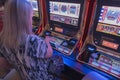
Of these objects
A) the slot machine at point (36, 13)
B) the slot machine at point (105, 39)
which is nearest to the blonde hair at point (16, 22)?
the slot machine at point (105, 39)

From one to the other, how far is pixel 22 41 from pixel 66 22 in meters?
0.69

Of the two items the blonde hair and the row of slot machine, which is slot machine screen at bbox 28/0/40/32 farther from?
the blonde hair

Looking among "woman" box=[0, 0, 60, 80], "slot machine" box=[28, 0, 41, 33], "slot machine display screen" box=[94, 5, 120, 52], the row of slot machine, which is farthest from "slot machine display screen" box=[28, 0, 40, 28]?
"slot machine display screen" box=[94, 5, 120, 52]

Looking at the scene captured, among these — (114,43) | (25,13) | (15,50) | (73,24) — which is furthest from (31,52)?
(114,43)

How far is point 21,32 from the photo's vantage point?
1.16m

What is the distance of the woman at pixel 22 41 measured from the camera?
1123 mm

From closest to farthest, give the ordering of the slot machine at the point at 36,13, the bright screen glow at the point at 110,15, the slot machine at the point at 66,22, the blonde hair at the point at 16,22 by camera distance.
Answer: the blonde hair at the point at 16,22
the bright screen glow at the point at 110,15
the slot machine at the point at 66,22
the slot machine at the point at 36,13

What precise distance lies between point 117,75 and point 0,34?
1195mm

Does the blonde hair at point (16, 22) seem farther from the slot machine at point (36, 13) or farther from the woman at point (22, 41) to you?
the slot machine at point (36, 13)

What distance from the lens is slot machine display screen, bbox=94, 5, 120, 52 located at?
48.8 inches

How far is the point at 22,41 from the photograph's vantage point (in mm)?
1165

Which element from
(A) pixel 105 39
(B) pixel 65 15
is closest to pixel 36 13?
(B) pixel 65 15

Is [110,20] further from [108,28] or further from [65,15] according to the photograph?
[65,15]

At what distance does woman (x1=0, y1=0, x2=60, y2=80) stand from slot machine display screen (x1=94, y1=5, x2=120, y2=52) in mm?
562
